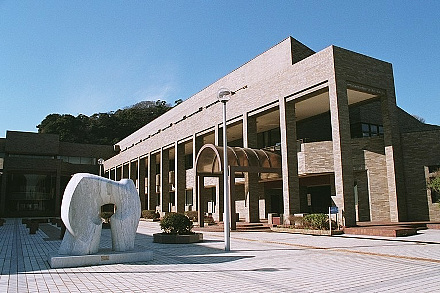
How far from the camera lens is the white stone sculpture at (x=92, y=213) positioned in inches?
400

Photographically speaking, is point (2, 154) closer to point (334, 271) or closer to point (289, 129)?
point (289, 129)

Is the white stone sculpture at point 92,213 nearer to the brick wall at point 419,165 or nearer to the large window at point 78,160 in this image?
the brick wall at point 419,165

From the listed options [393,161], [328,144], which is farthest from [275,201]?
[393,161]

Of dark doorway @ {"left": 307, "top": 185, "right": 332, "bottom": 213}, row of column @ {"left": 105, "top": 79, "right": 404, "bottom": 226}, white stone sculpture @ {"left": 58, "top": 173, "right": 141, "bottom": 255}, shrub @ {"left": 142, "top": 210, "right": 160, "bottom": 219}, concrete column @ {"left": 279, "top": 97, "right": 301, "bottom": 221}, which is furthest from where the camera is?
shrub @ {"left": 142, "top": 210, "right": 160, "bottom": 219}

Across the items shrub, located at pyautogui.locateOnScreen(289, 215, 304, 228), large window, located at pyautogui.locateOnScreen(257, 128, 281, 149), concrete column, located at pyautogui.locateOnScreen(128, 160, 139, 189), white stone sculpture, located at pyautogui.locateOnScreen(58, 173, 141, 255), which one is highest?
large window, located at pyautogui.locateOnScreen(257, 128, 281, 149)

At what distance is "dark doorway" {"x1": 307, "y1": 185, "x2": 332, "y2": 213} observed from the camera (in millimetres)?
27263

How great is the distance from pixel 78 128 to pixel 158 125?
3935 centimetres

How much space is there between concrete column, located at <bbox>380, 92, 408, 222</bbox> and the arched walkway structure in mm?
6710

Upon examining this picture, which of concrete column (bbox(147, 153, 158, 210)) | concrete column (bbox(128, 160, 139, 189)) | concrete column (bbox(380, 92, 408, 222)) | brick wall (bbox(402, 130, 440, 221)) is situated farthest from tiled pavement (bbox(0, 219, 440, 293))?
concrete column (bbox(128, 160, 139, 189))

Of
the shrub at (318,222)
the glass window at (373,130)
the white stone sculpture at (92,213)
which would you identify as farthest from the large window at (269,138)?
the white stone sculpture at (92,213)

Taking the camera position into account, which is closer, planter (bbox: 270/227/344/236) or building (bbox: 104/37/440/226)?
planter (bbox: 270/227/344/236)

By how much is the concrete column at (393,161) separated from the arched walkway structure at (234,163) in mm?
6710

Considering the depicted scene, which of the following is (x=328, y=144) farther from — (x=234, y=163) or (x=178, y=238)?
(x=178, y=238)

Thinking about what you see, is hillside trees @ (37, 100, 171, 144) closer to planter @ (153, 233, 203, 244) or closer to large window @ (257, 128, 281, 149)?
large window @ (257, 128, 281, 149)
